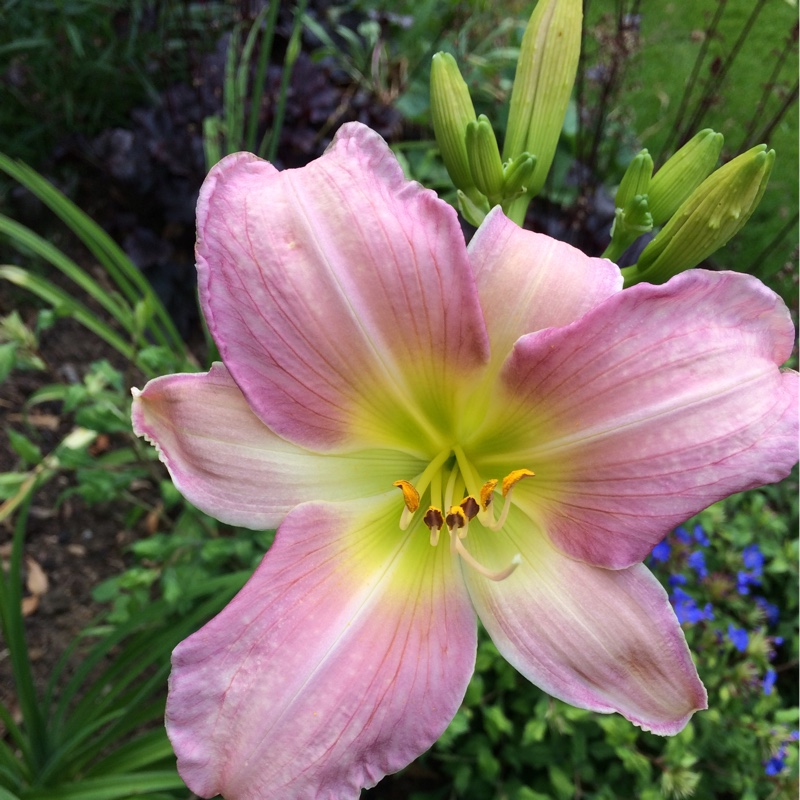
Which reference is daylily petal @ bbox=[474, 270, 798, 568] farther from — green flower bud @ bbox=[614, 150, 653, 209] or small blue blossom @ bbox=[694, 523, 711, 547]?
small blue blossom @ bbox=[694, 523, 711, 547]

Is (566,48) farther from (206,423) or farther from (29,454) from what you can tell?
(29,454)

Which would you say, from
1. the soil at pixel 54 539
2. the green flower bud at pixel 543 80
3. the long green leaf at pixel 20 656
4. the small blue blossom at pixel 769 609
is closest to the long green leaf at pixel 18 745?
the long green leaf at pixel 20 656

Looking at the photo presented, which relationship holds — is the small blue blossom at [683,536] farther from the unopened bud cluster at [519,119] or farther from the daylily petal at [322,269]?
the daylily petal at [322,269]

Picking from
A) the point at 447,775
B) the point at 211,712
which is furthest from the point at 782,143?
the point at 211,712

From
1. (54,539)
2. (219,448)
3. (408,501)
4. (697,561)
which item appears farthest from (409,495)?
(54,539)

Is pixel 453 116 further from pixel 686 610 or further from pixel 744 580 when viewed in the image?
pixel 744 580

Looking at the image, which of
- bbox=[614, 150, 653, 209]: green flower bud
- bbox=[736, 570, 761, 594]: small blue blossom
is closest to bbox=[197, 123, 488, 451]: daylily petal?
bbox=[614, 150, 653, 209]: green flower bud
